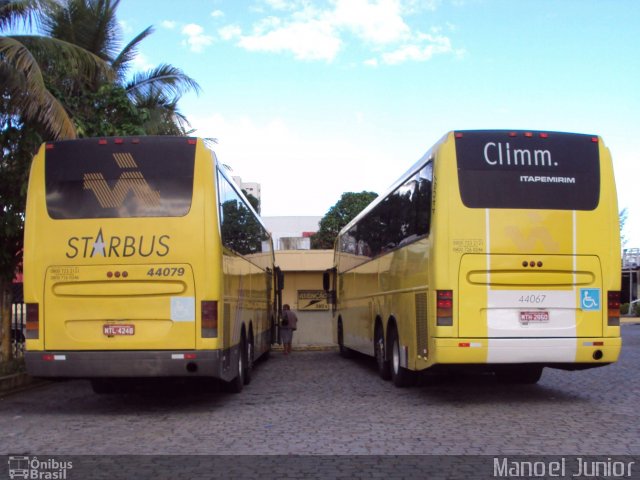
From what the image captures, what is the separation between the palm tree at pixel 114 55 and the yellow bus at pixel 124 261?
278 inches

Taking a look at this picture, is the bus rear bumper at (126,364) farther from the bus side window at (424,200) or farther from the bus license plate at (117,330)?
the bus side window at (424,200)

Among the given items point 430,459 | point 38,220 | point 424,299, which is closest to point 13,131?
point 38,220

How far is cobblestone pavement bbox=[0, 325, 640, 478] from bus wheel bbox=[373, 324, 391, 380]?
0.20 meters

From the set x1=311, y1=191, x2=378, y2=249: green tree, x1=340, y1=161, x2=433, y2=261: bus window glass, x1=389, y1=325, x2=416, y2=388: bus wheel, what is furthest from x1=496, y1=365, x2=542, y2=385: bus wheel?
x1=311, y1=191, x2=378, y2=249: green tree

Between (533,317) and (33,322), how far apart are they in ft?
21.2

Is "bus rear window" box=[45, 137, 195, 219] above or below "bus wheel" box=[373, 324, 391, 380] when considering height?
above

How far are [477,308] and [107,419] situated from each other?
4.98 metres

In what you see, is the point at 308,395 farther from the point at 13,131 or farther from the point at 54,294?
the point at 13,131

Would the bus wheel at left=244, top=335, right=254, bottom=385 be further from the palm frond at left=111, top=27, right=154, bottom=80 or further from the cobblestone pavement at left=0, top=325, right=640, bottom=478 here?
the palm frond at left=111, top=27, right=154, bottom=80

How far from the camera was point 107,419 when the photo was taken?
9.16 meters

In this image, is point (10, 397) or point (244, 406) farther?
point (10, 397)

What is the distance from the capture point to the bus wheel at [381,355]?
13039 millimetres

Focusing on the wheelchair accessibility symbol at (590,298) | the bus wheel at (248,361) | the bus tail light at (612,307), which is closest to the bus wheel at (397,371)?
the bus wheel at (248,361)

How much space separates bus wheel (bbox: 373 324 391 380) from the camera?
1304cm
